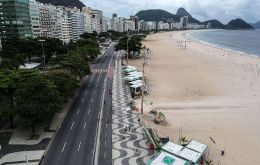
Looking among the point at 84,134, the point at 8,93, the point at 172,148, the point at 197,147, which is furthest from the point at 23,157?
the point at 197,147

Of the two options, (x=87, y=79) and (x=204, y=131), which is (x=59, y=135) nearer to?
(x=204, y=131)

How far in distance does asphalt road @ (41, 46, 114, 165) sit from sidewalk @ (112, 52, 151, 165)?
943 mm

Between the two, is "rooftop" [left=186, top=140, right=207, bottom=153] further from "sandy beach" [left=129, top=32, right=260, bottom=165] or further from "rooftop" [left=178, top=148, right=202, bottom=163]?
"sandy beach" [left=129, top=32, right=260, bottom=165]

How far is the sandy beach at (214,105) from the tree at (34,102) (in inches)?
670

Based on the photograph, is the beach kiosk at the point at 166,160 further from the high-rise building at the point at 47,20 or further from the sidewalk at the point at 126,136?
the high-rise building at the point at 47,20

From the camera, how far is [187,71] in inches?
3514

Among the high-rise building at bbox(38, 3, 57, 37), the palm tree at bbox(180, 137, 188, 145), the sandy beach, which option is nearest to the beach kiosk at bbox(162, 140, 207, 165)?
the sandy beach

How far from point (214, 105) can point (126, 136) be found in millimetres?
22664

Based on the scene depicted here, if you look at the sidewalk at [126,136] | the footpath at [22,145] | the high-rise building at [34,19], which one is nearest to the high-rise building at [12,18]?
the high-rise building at [34,19]

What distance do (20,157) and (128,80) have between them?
132 ft

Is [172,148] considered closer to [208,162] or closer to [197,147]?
[197,147]

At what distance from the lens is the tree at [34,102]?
37.8 metres

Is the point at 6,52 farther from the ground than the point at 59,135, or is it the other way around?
the point at 6,52

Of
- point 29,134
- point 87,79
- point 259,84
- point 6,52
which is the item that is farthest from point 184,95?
point 6,52
